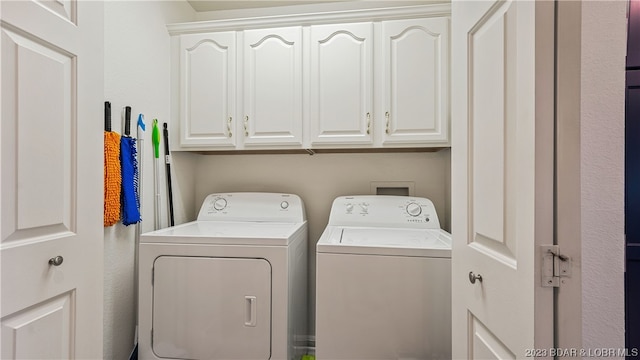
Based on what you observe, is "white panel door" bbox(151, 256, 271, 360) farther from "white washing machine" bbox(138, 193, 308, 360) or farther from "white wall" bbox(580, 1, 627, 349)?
"white wall" bbox(580, 1, 627, 349)

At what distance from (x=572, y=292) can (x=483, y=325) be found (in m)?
0.31

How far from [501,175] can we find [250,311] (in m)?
1.27

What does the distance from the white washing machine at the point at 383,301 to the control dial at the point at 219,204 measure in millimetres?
1016

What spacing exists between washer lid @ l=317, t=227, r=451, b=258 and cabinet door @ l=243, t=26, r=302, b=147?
2.31ft

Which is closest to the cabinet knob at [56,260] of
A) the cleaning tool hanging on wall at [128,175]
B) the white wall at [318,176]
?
the cleaning tool hanging on wall at [128,175]

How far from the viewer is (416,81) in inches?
70.8

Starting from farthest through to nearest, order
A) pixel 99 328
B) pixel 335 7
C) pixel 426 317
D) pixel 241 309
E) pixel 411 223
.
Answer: pixel 335 7 < pixel 411 223 < pixel 241 309 < pixel 426 317 < pixel 99 328

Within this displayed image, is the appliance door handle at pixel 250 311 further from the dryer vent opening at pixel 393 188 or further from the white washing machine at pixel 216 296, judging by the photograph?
the dryer vent opening at pixel 393 188

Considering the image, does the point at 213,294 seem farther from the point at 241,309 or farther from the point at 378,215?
the point at 378,215

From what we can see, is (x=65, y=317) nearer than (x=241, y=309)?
Yes

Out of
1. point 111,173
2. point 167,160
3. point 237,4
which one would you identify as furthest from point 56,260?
point 237,4

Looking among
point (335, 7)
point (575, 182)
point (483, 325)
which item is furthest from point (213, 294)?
point (335, 7)

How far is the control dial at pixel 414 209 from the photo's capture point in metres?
1.91

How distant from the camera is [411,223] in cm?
188
